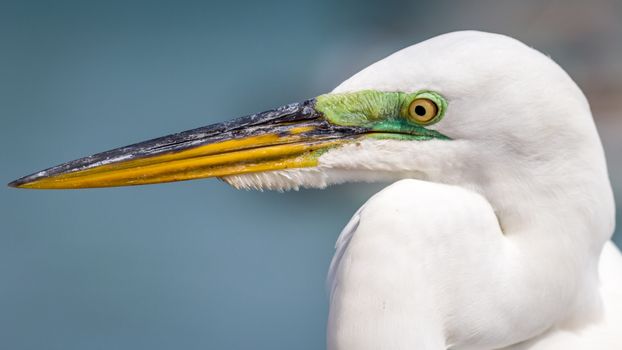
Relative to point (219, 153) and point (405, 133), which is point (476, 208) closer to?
point (405, 133)

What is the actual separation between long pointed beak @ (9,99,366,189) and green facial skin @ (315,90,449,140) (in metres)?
0.02

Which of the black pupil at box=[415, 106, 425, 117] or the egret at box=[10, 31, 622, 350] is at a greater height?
the black pupil at box=[415, 106, 425, 117]

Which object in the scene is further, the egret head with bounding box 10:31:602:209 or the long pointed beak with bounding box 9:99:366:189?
the long pointed beak with bounding box 9:99:366:189

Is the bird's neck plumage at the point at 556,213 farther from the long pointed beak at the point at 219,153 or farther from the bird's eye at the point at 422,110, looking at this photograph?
the long pointed beak at the point at 219,153

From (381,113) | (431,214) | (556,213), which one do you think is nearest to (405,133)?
(381,113)

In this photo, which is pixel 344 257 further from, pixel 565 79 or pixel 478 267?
pixel 565 79

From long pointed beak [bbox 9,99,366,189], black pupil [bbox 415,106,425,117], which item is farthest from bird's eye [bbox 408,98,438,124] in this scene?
long pointed beak [bbox 9,99,366,189]

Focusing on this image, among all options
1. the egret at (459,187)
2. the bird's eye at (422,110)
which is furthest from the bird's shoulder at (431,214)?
the bird's eye at (422,110)

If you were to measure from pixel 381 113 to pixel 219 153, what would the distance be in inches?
12.4

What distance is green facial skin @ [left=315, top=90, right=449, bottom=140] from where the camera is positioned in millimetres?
1526

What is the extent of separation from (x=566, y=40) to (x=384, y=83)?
4.72 metres

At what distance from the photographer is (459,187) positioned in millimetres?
1543

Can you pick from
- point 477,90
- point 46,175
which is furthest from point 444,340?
point 46,175

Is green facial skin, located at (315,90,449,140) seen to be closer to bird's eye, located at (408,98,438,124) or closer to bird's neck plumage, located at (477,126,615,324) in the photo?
bird's eye, located at (408,98,438,124)
